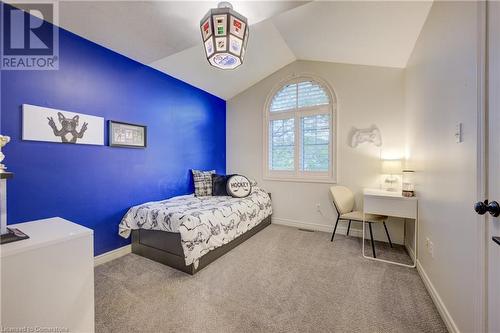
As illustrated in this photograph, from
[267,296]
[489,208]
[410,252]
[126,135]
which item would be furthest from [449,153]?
[126,135]

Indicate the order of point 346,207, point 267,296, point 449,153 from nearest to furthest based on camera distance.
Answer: point 449,153 → point 267,296 → point 346,207

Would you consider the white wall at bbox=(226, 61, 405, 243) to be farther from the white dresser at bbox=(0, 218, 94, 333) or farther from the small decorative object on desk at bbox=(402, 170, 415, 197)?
the white dresser at bbox=(0, 218, 94, 333)

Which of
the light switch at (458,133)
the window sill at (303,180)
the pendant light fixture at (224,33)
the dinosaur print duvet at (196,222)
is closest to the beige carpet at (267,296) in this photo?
the dinosaur print duvet at (196,222)

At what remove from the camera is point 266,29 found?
2588mm

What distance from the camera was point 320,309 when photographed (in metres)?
1.56

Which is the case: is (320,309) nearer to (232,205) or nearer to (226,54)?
(232,205)

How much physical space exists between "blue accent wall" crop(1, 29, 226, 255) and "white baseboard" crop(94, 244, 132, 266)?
2.1 inches

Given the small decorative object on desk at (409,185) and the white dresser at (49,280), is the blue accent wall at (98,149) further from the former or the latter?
the small decorative object on desk at (409,185)

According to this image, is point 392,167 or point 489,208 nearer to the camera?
point 489,208

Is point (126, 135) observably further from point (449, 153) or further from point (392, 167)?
point (392, 167)

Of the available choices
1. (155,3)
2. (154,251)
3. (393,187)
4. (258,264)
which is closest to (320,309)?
(258,264)

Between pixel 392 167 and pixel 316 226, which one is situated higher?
pixel 392 167

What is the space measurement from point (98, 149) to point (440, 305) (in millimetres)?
3517

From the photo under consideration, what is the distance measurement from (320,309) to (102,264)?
2.31 meters
